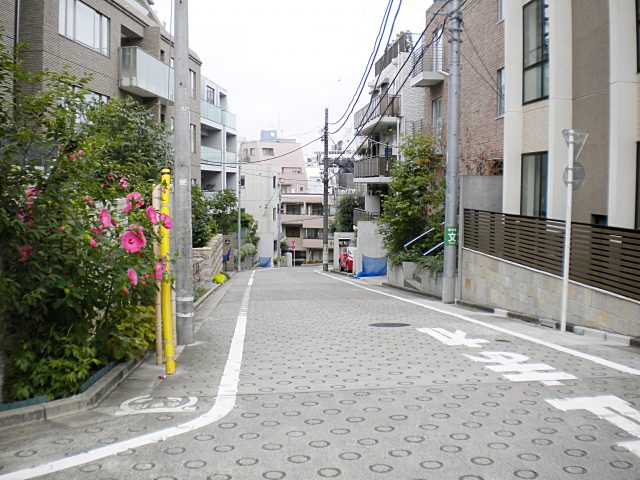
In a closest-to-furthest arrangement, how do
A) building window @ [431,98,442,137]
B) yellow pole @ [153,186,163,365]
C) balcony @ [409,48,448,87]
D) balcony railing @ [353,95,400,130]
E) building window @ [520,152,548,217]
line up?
yellow pole @ [153,186,163,365]
building window @ [520,152,548,217]
balcony @ [409,48,448,87]
building window @ [431,98,442,137]
balcony railing @ [353,95,400,130]

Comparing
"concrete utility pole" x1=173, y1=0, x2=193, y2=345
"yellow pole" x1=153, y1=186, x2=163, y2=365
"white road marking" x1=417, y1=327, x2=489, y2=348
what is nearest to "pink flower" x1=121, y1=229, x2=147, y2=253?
"yellow pole" x1=153, y1=186, x2=163, y2=365

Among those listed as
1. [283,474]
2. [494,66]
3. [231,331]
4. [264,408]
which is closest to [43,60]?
[231,331]

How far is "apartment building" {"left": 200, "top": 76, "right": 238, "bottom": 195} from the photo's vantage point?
136ft

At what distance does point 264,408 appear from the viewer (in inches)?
239

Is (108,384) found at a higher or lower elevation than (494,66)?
lower

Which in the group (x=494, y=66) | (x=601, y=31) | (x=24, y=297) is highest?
(x=494, y=66)

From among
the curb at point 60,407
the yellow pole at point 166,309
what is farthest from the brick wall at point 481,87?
the curb at point 60,407

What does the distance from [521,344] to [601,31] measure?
810cm

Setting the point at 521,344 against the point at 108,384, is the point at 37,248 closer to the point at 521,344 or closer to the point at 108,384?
the point at 108,384

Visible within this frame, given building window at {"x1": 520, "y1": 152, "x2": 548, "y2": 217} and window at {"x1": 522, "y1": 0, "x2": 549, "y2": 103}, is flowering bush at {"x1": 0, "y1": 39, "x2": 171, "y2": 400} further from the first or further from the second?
window at {"x1": 522, "y1": 0, "x2": 549, "y2": 103}

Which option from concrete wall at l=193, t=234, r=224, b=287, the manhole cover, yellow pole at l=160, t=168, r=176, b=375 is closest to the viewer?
yellow pole at l=160, t=168, r=176, b=375

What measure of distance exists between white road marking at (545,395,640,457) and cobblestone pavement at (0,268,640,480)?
0.02 meters

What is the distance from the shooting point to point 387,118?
128 ft

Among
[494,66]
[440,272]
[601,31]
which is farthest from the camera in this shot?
[494,66]
